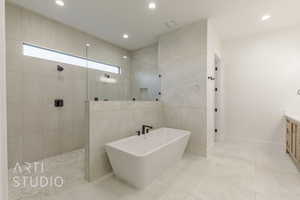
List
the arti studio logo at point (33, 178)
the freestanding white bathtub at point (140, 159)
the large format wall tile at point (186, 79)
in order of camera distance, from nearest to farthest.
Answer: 1. the freestanding white bathtub at point (140, 159)
2. the arti studio logo at point (33, 178)
3. the large format wall tile at point (186, 79)

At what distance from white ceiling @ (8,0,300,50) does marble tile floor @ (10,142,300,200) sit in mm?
2848

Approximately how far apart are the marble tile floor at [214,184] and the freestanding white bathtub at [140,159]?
0.14 meters

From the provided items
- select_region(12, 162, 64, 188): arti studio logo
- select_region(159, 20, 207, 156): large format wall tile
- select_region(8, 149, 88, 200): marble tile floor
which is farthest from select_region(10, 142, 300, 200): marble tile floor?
select_region(159, 20, 207, 156): large format wall tile

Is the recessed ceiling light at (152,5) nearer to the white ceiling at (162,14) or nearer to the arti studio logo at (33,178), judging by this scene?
the white ceiling at (162,14)

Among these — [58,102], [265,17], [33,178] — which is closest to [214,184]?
[33,178]

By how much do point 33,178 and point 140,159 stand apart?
1.72 m

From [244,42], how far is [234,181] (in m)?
3.45

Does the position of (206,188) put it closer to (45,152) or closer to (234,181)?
(234,181)

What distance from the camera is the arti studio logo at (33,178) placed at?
190cm

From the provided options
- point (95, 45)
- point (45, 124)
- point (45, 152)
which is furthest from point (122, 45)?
point (45, 152)

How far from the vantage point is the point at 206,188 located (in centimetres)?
184

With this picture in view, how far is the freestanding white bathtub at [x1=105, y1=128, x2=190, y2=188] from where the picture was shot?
1697mm

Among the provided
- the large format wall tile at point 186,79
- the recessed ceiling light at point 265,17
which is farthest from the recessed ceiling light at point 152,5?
the recessed ceiling light at point 265,17

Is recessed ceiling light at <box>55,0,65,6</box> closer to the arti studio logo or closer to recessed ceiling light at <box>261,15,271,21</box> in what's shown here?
the arti studio logo
